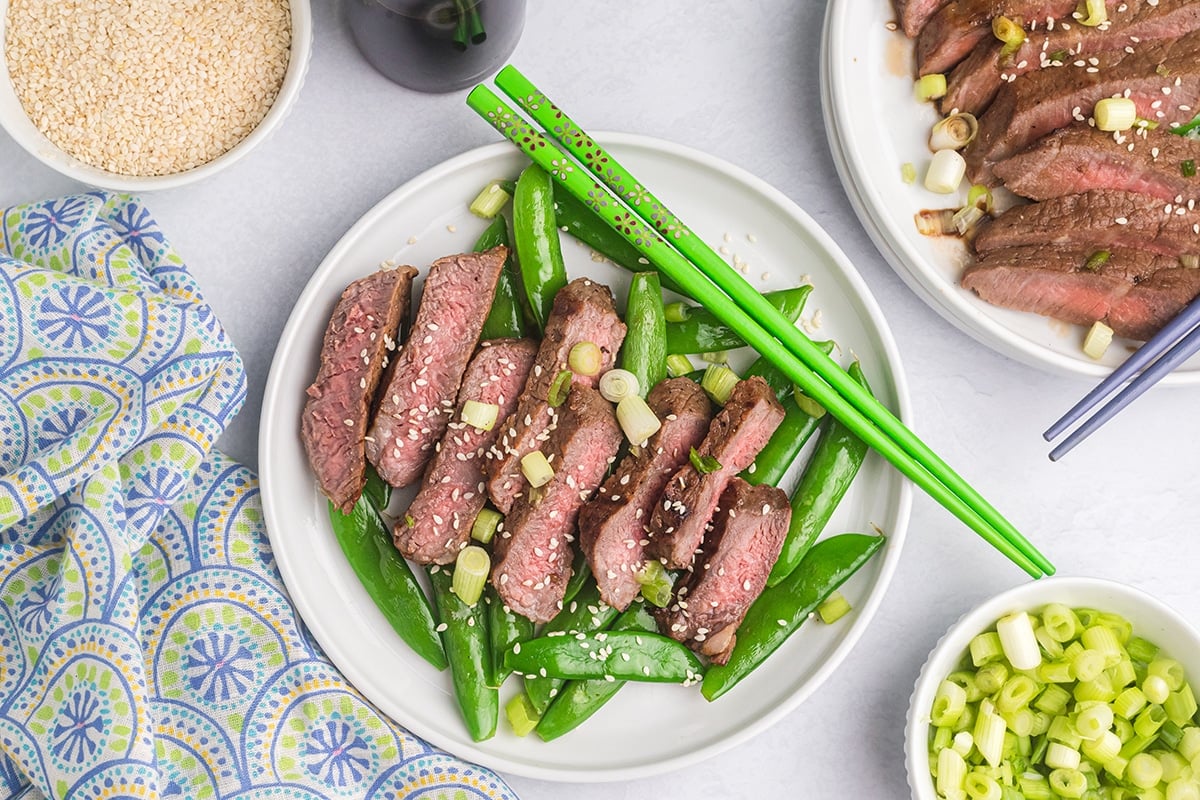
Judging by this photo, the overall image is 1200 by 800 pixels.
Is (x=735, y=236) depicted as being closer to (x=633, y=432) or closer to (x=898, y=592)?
(x=633, y=432)

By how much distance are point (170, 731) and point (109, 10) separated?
2.00m

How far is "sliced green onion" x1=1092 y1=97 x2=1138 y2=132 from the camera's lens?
9.68 feet

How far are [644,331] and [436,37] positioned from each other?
0.97 metres

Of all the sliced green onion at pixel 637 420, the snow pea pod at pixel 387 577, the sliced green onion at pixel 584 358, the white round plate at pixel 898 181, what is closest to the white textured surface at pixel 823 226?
the white round plate at pixel 898 181

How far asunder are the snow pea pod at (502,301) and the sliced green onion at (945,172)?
1268 mm

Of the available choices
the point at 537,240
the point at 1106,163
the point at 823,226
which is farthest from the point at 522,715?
the point at 1106,163

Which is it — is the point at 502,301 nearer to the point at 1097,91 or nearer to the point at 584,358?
the point at 584,358

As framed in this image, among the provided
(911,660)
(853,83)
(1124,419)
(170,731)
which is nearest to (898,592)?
(911,660)

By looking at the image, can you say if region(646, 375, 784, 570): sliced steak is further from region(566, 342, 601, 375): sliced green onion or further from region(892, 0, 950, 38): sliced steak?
region(892, 0, 950, 38): sliced steak

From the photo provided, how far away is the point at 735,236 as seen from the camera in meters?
3.09

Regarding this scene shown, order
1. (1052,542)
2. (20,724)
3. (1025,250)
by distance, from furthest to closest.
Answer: (1052,542) < (1025,250) < (20,724)

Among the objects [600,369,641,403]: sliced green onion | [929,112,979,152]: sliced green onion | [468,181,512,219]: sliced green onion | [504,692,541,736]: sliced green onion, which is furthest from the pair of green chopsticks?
[504,692,541,736]: sliced green onion

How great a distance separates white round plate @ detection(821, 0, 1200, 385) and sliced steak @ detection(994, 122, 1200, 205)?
22 cm

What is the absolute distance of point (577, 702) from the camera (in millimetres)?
2910
